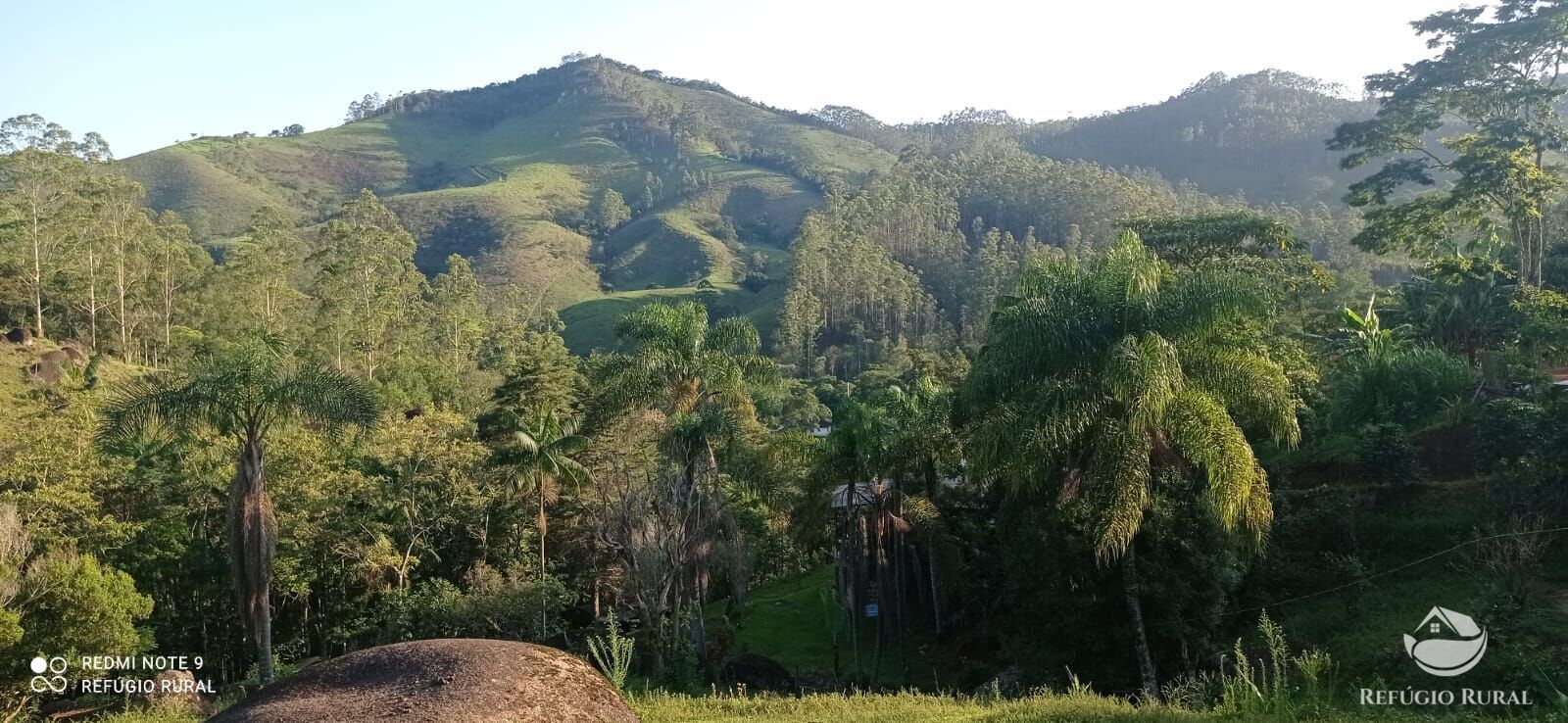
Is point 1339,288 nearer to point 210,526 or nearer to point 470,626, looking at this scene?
point 470,626

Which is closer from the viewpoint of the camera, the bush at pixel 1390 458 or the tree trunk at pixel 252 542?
the tree trunk at pixel 252 542

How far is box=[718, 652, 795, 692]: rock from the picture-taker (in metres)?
20.0

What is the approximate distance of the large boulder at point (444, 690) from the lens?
23.9 ft

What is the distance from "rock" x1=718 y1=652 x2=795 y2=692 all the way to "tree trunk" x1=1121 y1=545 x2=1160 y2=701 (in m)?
7.46

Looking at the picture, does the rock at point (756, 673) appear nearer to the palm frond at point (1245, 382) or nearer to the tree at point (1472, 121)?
the palm frond at point (1245, 382)

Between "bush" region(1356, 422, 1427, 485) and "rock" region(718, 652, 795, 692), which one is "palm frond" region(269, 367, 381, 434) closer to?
"rock" region(718, 652, 795, 692)

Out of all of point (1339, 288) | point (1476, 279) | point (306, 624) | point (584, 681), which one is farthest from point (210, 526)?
point (1339, 288)

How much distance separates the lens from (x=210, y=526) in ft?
82.9

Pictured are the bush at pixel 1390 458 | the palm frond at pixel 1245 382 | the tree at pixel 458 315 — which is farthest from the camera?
the tree at pixel 458 315

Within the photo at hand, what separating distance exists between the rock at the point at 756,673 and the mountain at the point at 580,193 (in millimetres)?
60525

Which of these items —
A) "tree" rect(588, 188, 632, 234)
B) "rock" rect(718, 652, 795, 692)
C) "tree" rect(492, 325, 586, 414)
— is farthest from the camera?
"tree" rect(588, 188, 632, 234)

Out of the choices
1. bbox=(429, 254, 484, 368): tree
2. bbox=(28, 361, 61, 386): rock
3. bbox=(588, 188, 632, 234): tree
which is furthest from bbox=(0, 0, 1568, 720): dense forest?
bbox=(588, 188, 632, 234): tree

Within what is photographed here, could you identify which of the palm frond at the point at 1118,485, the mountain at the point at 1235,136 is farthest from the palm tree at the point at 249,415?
the mountain at the point at 1235,136

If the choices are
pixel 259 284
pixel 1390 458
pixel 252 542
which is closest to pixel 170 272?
pixel 259 284
